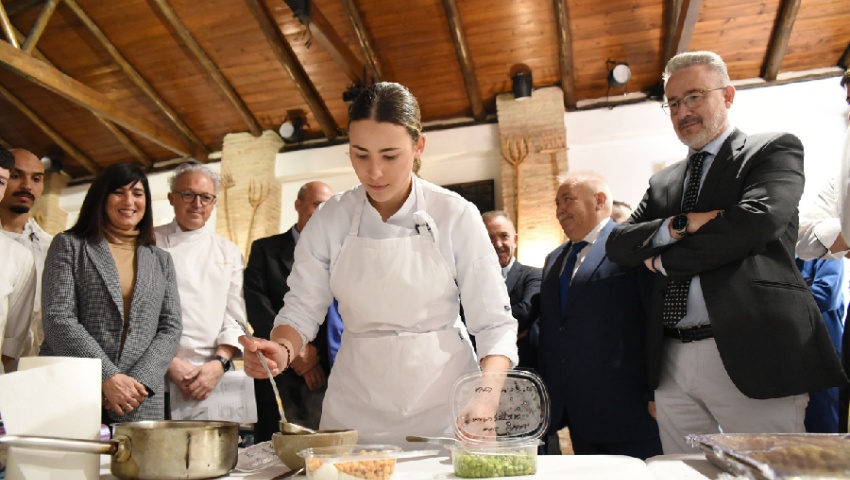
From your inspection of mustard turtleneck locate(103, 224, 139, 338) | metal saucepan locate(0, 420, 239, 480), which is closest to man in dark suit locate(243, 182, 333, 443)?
mustard turtleneck locate(103, 224, 139, 338)

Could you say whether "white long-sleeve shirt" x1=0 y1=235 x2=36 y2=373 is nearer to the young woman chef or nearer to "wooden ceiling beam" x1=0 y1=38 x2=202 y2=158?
the young woman chef

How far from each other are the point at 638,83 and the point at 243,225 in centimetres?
579

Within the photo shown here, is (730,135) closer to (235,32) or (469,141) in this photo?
(469,141)

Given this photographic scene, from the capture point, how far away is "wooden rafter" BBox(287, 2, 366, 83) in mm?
6750

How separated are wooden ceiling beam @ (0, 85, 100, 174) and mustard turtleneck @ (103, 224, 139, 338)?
8528 mm

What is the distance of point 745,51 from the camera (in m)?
7.33

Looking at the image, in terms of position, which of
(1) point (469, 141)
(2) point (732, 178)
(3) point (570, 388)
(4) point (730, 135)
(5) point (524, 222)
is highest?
(1) point (469, 141)

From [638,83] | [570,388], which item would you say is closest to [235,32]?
[638,83]

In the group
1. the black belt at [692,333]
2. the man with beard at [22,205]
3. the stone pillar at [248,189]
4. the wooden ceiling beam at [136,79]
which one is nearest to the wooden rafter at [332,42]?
the stone pillar at [248,189]

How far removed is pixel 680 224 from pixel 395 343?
1015 millimetres

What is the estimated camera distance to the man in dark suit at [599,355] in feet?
7.98

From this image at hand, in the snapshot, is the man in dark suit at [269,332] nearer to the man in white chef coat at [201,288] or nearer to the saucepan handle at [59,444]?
the man in white chef coat at [201,288]

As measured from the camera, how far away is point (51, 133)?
9.56m

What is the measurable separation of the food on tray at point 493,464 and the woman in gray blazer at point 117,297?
152 centimetres
